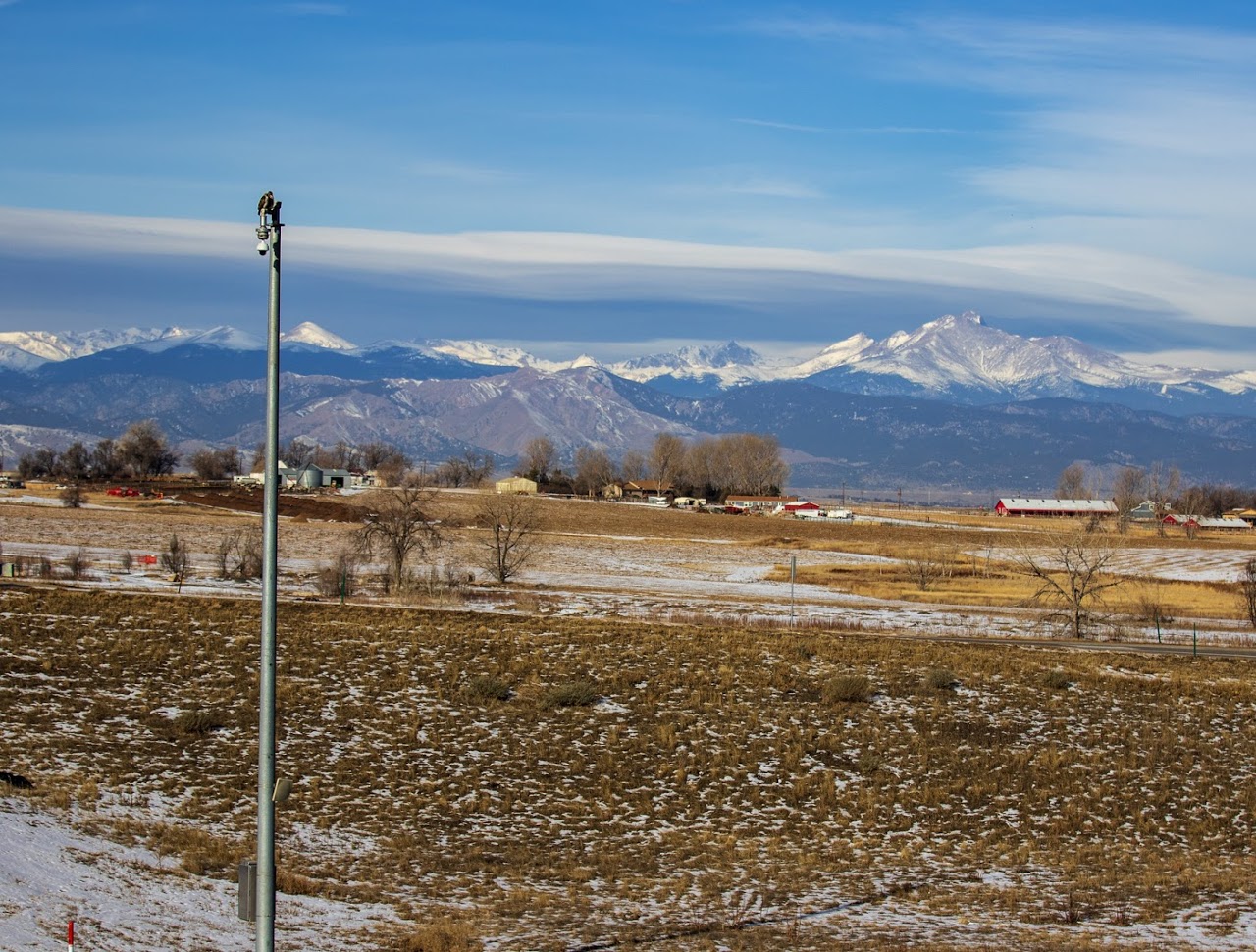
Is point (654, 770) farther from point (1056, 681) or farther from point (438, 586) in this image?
point (438, 586)

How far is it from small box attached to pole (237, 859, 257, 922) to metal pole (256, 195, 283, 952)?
25 cm

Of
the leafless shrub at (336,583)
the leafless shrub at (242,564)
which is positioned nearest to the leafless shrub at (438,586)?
the leafless shrub at (336,583)

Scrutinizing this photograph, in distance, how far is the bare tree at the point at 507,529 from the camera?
247 feet

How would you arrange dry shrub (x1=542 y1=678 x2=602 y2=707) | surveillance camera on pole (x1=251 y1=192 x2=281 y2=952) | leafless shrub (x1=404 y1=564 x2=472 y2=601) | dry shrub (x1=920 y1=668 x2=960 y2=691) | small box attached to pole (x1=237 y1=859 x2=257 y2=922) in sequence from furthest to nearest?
leafless shrub (x1=404 y1=564 x2=472 y2=601) < dry shrub (x1=920 y1=668 x2=960 y2=691) < dry shrub (x1=542 y1=678 x2=602 y2=707) < small box attached to pole (x1=237 y1=859 x2=257 y2=922) < surveillance camera on pole (x1=251 y1=192 x2=281 y2=952)

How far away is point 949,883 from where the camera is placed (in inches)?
993

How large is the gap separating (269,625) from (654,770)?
19547mm

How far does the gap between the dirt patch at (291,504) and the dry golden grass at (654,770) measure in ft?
260

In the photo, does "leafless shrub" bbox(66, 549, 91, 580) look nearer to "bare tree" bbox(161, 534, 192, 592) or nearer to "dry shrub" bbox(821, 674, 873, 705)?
"bare tree" bbox(161, 534, 192, 592)

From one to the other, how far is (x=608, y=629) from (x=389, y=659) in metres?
9.40

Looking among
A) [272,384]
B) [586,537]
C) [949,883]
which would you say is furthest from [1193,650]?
[586,537]

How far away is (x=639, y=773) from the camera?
32.2 metres

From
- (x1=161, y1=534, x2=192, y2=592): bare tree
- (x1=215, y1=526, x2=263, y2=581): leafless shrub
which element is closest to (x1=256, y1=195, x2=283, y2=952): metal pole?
(x1=215, y1=526, x2=263, y2=581): leafless shrub

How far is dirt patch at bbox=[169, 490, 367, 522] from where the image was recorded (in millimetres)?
126875

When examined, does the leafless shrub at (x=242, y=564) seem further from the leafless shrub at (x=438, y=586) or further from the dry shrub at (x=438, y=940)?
the dry shrub at (x=438, y=940)
